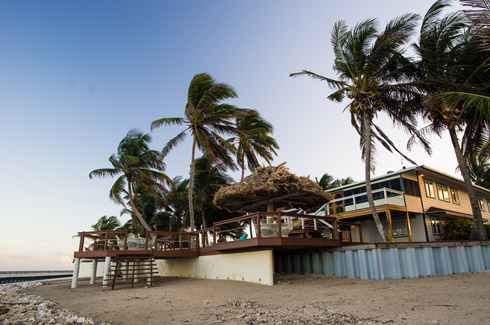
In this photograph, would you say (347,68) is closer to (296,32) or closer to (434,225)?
(296,32)

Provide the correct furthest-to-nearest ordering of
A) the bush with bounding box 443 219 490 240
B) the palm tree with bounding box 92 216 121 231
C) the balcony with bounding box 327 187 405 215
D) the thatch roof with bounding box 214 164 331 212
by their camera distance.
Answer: the palm tree with bounding box 92 216 121 231 < the bush with bounding box 443 219 490 240 < the balcony with bounding box 327 187 405 215 < the thatch roof with bounding box 214 164 331 212

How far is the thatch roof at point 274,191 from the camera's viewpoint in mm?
10883

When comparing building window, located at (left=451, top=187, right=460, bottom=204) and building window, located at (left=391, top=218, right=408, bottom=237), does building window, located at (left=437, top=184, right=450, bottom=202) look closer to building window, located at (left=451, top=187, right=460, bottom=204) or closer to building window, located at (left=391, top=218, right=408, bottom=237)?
building window, located at (left=451, top=187, right=460, bottom=204)

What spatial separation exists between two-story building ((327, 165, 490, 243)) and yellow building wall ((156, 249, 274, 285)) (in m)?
6.65

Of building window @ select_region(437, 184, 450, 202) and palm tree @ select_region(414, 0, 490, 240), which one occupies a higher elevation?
palm tree @ select_region(414, 0, 490, 240)

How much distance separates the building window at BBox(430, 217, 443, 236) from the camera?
62.8 ft

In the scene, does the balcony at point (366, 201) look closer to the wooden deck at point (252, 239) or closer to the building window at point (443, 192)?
the wooden deck at point (252, 239)

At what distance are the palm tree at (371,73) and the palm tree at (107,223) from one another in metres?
27.9

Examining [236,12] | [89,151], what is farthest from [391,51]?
[89,151]

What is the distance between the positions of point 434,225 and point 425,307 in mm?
15102

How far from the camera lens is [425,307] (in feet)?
Result: 21.2

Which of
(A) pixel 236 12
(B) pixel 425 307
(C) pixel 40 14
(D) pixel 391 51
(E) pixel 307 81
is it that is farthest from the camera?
(A) pixel 236 12

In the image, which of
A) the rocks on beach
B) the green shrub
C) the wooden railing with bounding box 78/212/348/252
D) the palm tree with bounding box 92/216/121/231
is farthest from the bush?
the palm tree with bounding box 92/216/121/231

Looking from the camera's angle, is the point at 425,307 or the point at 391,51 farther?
the point at 391,51
